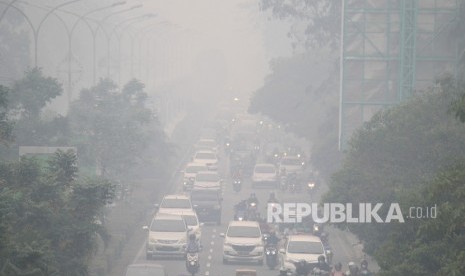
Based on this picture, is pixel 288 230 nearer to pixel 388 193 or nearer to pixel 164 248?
pixel 164 248

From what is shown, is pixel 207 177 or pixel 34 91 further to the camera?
pixel 207 177

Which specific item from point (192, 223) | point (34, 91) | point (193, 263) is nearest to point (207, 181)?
point (192, 223)

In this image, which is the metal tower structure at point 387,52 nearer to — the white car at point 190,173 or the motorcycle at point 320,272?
the white car at point 190,173

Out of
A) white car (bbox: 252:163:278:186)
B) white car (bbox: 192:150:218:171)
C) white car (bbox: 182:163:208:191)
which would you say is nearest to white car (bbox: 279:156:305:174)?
white car (bbox: 252:163:278:186)

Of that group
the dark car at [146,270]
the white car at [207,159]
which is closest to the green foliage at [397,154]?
the dark car at [146,270]

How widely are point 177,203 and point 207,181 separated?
30.8ft

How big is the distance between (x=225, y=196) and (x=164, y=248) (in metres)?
22.5

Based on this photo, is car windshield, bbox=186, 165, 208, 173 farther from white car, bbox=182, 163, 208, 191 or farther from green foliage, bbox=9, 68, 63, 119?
green foliage, bbox=9, 68, 63, 119

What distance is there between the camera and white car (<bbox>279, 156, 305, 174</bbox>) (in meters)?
67.5

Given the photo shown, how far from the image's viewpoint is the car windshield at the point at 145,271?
3038cm

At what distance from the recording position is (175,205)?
4756cm

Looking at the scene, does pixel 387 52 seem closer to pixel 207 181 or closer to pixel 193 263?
pixel 207 181

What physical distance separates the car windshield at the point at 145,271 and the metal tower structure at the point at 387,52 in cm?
2217

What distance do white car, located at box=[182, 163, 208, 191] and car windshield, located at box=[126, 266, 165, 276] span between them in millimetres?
30262
